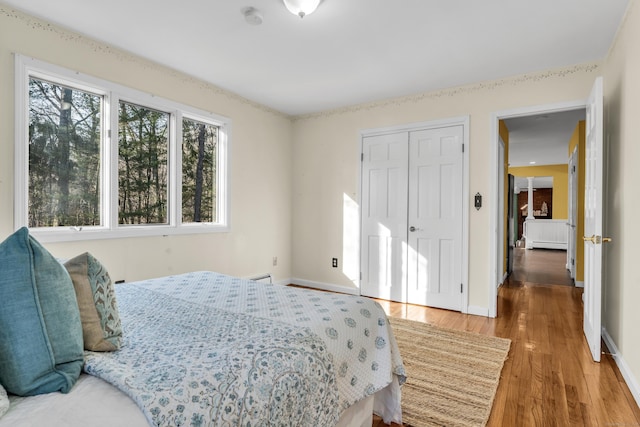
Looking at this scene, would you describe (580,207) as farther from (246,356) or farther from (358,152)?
(246,356)

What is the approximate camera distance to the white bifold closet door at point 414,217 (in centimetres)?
375

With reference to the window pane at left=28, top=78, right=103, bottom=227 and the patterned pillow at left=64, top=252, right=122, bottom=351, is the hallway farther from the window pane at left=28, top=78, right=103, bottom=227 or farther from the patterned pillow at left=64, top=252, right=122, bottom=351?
the window pane at left=28, top=78, right=103, bottom=227

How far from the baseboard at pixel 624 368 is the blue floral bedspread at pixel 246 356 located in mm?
1458

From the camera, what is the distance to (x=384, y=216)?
13.8 ft

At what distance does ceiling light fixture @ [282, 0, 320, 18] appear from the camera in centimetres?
214

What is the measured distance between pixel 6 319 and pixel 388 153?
151 inches

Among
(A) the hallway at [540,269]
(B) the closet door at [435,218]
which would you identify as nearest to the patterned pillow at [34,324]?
(B) the closet door at [435,218]

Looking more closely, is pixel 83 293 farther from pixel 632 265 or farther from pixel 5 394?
pixel 632 265

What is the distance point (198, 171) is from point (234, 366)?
3.11 m

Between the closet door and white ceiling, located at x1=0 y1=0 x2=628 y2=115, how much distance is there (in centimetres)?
67

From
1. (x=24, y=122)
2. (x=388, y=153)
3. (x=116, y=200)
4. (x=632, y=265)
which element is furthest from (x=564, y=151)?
(x=24, y=122)

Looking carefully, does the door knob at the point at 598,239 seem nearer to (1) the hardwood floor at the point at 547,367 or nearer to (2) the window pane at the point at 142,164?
(1) the hardwood floor at the point at 547,367

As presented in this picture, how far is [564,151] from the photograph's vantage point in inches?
285

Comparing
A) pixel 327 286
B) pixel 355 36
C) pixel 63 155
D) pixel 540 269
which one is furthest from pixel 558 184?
pixel 63 155
